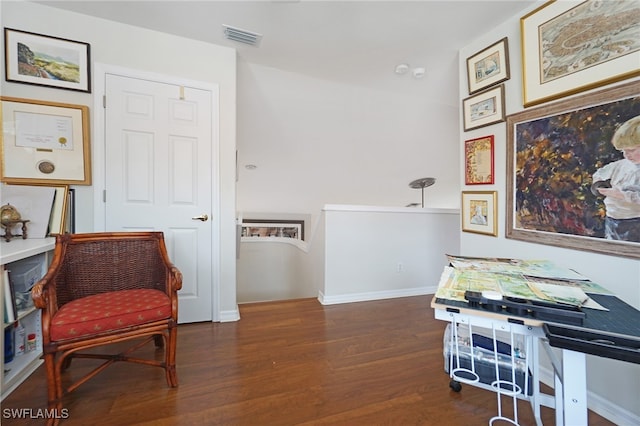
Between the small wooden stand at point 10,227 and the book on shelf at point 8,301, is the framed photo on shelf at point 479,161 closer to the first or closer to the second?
the book on shelf at point 8,301

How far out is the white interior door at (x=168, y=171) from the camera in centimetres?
204

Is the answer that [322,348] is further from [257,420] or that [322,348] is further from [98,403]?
[98,403]

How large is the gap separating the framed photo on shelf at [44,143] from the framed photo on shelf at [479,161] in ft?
9.57

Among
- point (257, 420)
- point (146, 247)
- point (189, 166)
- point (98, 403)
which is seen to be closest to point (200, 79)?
point (189, 166)

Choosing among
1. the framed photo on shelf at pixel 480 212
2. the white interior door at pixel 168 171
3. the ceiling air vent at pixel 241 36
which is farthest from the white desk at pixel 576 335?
the ceiling air vent at pixel 241 36

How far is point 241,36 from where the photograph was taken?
2.13 meters

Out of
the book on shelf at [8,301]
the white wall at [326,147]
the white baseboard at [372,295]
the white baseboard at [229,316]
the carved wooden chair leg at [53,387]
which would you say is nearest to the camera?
the carved wooden chair leg at [53,387]

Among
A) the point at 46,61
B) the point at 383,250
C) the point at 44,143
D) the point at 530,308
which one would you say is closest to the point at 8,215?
the point at 44,143

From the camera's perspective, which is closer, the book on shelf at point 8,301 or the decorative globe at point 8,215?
the book on shelf at point 8,301

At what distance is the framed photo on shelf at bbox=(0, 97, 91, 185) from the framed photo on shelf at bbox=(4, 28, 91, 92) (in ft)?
0.56

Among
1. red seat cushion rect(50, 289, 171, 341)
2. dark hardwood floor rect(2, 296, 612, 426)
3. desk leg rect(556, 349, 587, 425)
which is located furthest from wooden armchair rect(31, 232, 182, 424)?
desk leg rect(556, 349, 587, 425)

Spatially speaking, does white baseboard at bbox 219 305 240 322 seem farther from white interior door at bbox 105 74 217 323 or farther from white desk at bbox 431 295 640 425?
white desk at bbox 431 295 640 425

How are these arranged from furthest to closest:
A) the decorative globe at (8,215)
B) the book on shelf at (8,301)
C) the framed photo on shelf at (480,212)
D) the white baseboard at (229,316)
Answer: the white baseboard at (229,316) < the framed photo on shelf at (480,212) < the decorative globe at (8,215) < the book on shelf at (8,301)

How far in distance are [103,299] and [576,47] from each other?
9.55 feet
